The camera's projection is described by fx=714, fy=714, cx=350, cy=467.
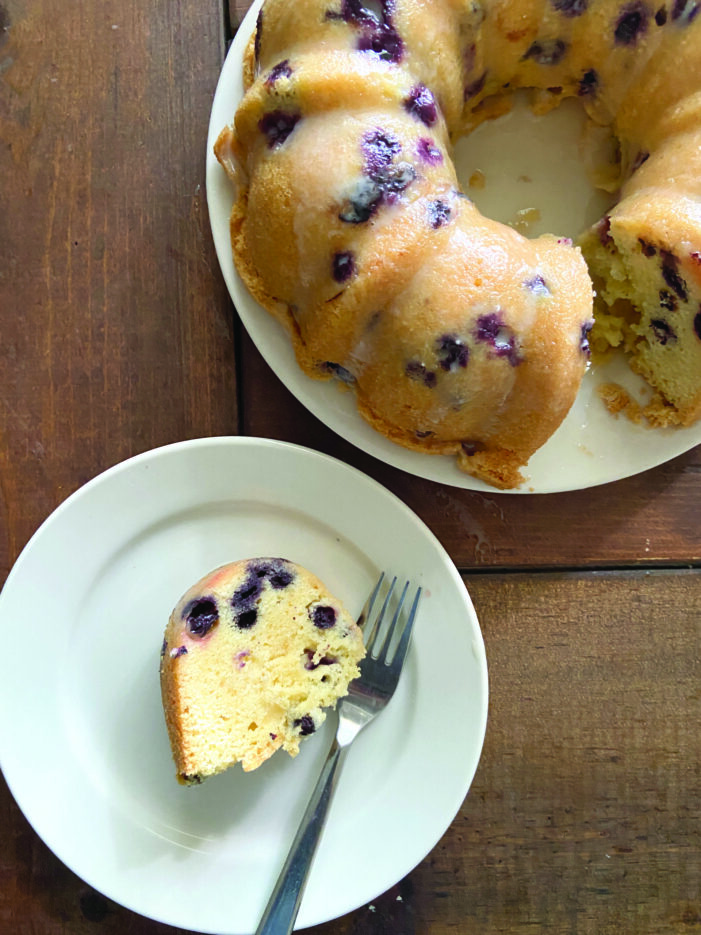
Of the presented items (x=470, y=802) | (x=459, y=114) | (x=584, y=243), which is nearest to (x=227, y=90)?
(x=459, y=114)

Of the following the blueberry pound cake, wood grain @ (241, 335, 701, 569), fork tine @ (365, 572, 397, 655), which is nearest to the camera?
the blueberry pound cake

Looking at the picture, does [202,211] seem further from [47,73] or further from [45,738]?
[45,738]

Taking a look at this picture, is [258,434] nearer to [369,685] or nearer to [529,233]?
[369,685]

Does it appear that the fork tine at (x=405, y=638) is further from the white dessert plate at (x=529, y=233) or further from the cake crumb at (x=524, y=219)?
the cake crumb at (x=524, y=219)

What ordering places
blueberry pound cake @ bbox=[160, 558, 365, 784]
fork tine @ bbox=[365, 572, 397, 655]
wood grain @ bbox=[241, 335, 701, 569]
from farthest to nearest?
wood grain @ bbox=[241, 335, 701, 569] → fork tine @ bbox=[365, 572, 397, 655] → blueberry pound cake @ bbox=[160, 558, 365, 784]

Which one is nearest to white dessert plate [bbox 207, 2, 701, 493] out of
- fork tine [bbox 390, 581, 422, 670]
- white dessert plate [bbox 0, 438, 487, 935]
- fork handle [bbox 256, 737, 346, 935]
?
white dessert plate [bbox 0, 438, 487, 935]

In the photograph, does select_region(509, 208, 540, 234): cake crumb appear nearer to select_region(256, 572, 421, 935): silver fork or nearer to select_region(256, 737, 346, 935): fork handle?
select_region(256, 572, 421, 935): silver fork

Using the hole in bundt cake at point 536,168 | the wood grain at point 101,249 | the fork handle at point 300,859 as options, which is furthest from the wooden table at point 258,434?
the hole in bundt cake at point 536,168
